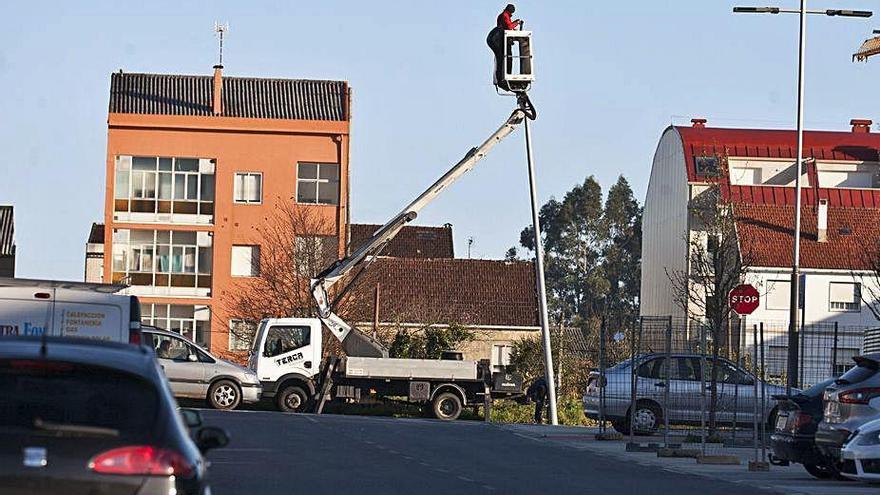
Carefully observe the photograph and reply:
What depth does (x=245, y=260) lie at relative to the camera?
2530 inches

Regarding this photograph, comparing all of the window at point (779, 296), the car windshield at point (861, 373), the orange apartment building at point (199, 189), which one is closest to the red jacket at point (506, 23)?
the car windshield at point (861, 373)

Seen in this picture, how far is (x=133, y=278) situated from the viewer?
6412cm

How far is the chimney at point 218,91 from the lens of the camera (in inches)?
2549

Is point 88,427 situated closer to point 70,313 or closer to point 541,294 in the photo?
point 70,313

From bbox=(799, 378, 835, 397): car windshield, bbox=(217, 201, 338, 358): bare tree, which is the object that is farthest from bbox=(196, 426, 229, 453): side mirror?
bbox=(217, 201, 338, 358): bare tree

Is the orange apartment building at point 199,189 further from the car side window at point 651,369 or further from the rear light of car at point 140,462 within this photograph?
the rear light of car at point 140,462

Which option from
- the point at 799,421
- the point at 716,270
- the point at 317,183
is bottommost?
the point at 799,421

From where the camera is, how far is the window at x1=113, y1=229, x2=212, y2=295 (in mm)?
64250

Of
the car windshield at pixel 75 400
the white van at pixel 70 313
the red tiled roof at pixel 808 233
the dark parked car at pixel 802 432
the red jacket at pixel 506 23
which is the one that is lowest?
the dark parked car at pixel 802 432

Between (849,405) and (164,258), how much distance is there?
4816cm

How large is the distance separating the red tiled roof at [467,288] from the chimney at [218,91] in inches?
390

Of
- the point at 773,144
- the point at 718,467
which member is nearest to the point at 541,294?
the point at 718,467

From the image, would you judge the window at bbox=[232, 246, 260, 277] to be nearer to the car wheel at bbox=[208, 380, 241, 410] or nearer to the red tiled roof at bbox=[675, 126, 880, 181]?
the red tiled roof at bbox=[675, 126, 880, 181]

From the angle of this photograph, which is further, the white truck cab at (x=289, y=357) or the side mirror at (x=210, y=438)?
the white truck cab at (x=289, y=357)
